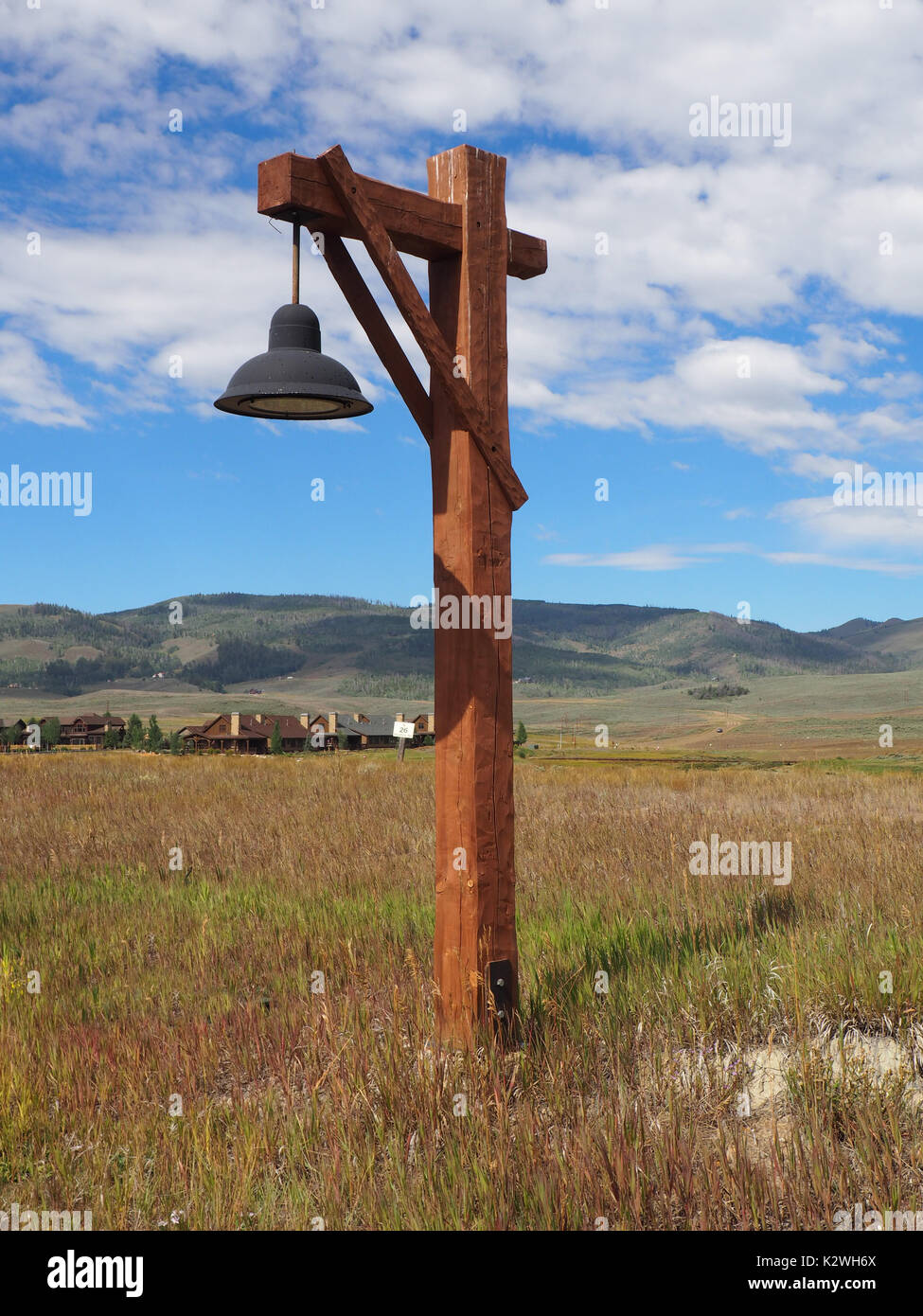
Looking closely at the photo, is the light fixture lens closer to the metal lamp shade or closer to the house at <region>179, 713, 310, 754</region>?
the metal lamp shade

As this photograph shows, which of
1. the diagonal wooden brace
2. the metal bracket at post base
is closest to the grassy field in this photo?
the metal bracket at post base

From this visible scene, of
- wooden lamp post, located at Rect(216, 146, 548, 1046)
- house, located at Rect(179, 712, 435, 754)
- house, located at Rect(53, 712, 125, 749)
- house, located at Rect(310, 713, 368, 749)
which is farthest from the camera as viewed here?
house, located at Rect(53, 712, 125, 749)

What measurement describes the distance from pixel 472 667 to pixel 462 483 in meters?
0.89

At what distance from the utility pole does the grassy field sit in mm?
375

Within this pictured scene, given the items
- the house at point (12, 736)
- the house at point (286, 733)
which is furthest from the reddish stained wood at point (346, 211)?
the house at point (12, 736)

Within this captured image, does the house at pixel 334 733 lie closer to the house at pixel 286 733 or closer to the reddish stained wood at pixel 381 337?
the house at pixel 286 733

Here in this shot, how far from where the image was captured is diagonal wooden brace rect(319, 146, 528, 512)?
4.58m

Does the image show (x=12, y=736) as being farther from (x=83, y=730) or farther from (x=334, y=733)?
(x=334, y=733)

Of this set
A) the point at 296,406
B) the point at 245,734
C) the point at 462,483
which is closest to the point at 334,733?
the point at 245,734

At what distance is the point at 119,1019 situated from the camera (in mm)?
5371

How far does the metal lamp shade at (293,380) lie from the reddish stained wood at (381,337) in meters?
0.21

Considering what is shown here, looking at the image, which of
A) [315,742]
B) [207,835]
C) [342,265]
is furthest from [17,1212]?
[315,742]

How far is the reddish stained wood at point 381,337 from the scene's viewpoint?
4.91 meters
